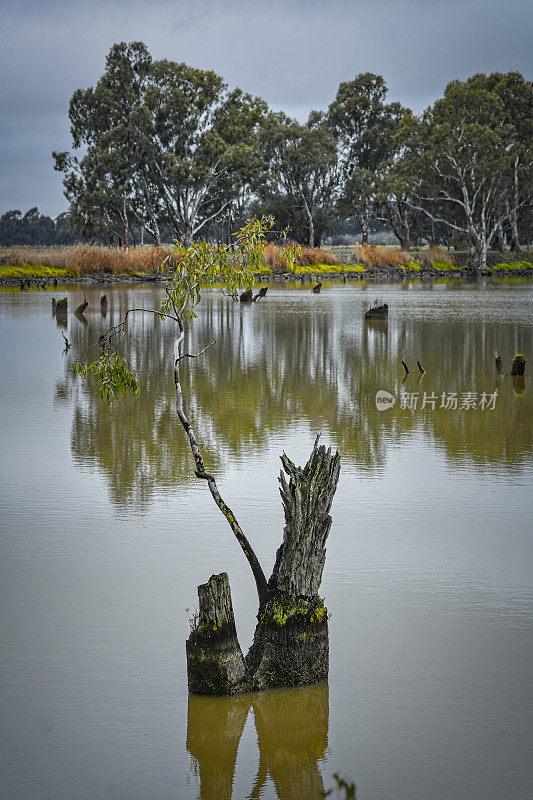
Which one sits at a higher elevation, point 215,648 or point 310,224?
point 310,224

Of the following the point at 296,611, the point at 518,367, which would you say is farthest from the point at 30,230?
the point at 296,611

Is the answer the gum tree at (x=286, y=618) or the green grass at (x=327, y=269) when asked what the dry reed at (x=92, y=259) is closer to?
the green grass at (x=327, y=269)

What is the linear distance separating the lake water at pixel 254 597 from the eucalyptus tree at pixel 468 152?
175 ft

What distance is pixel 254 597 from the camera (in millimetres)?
6527

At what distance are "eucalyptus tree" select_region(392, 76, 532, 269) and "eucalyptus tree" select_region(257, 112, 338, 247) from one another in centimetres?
1207

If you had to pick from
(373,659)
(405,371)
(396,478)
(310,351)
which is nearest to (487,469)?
(396,478)

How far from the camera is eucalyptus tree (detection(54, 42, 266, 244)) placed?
235ft

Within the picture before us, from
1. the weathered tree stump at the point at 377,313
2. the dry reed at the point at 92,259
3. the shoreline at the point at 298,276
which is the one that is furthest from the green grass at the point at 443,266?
the weathered tree stump at the point at 377,313

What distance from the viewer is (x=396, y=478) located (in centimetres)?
988

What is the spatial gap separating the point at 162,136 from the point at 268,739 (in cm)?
7214

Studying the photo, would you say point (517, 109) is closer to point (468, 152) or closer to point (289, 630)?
point (468, 152)

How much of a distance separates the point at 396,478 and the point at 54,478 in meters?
3.40

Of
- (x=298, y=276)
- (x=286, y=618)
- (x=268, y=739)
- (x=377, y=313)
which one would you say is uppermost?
(x=298, y=276)

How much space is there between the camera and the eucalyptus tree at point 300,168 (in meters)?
81.7
